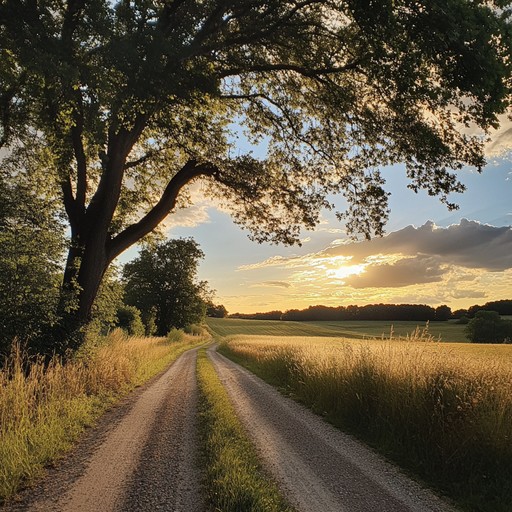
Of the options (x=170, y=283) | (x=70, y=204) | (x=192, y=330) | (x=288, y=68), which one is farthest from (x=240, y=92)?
(x=192, y=330)

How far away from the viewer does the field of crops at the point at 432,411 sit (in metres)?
5.86

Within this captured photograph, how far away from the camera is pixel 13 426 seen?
710 centimetres

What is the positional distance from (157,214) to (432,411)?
1147 cm

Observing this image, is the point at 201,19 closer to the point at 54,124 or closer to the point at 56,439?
the point at 54,124

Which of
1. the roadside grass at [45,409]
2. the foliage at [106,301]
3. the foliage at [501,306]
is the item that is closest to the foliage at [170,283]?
the foliage at [106,301]

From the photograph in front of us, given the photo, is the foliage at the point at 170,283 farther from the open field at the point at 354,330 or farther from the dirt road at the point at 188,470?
A: the dirt road at the point at 188,470

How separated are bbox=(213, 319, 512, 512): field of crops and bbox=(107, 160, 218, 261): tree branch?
331 inches

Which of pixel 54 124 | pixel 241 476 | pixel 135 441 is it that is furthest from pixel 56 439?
pixel 54 124

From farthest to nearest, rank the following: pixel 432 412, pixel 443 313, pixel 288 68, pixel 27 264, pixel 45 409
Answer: pixel 443 313 < pixel 288 68 < pixel 27 264 < pixel 45 409 < pixel 432 412

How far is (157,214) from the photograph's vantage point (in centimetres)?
1495

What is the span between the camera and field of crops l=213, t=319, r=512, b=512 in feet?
19.2

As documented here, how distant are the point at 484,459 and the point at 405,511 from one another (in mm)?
2176

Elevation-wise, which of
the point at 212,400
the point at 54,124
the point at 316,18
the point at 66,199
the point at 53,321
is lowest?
the point at 212,400

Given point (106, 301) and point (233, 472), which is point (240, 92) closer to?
point (106, 301)
